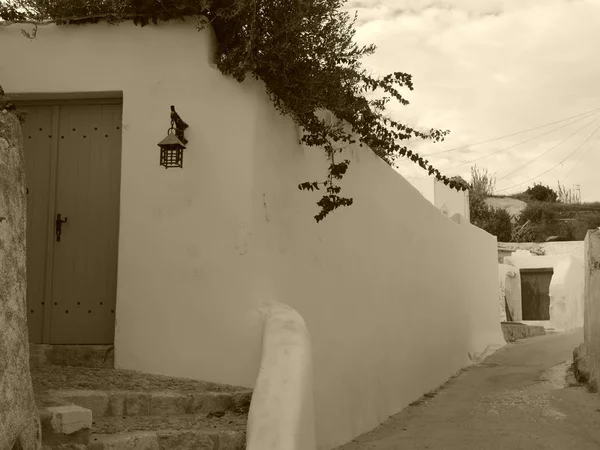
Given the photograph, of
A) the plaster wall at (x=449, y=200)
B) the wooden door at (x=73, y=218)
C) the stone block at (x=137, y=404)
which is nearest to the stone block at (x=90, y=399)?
the stone block at (x=137, y=404)

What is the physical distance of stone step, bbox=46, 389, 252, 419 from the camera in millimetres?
4336

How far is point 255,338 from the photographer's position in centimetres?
509

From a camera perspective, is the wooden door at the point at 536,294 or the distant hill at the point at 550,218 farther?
the distant hill at the point at 550,218

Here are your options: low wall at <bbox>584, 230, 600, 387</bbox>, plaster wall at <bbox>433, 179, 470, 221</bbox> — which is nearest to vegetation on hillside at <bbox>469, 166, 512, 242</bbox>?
plaster wall at <bbox>433, 179, 470, 221</bbox>

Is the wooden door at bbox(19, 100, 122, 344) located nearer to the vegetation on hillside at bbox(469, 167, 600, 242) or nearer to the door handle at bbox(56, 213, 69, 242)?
the door handle at bbox(56, 213, 69, 242)

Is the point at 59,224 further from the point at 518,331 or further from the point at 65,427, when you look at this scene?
the point at 518,331

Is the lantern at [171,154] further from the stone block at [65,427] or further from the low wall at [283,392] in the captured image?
the stone block at [65,427]

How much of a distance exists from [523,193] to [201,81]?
44977mm

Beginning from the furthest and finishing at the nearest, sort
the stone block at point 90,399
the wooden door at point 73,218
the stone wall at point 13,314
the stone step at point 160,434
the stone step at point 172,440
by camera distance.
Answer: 1. the wooden door at point 73,218
2. the stone block at point 90,399
3. the stone step at point 172,440
4. the stone step at point 160,434
5. the stone wall at point 13,314

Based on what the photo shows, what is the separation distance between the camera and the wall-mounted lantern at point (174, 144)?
5.18m

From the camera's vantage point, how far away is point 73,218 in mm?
5863

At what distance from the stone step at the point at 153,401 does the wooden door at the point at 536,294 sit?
2025 cm

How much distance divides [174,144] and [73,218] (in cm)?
125

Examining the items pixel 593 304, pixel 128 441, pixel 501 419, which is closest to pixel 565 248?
pixel 593 304
